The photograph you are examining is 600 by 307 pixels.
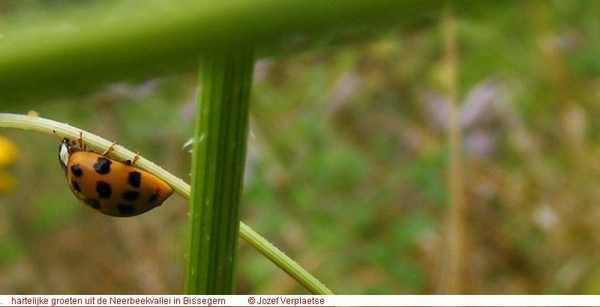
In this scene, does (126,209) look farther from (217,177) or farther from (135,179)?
(217,177)

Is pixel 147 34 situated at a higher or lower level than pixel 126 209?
lower

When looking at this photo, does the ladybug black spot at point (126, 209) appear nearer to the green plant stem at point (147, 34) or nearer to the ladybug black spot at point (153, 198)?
the ladybug black spot at point (153, 198)

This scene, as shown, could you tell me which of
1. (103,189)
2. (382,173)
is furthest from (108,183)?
(382,173)

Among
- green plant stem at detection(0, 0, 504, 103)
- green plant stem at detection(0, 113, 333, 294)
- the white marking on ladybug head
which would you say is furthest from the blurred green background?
green plant stem at detection(0, 0, 504, 103)

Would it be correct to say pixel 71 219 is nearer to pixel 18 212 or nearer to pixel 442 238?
pixel 18 212
